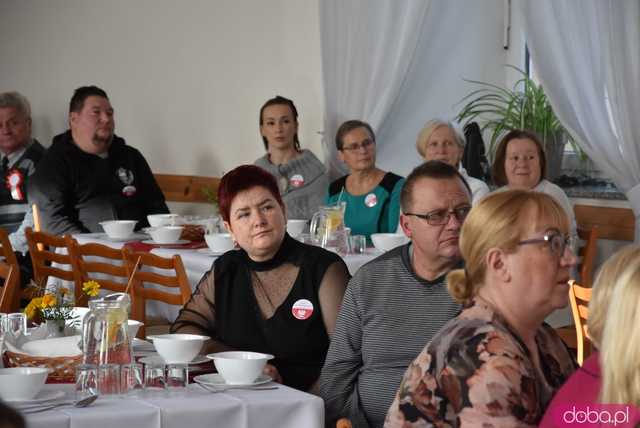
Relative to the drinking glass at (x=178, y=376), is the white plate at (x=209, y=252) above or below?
above

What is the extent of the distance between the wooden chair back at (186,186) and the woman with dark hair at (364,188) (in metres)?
1.86

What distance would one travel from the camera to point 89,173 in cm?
672

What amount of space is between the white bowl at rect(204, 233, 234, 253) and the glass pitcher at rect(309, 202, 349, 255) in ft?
1.31

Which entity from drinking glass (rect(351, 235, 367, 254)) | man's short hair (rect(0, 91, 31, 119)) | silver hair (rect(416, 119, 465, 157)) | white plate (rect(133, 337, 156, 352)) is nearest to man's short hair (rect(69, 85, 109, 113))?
man's short hair (rect(0, 91, 31, 119))

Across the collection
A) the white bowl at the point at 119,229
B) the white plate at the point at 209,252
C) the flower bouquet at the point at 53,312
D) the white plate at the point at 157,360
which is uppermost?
the white bowl at the point at 119,229

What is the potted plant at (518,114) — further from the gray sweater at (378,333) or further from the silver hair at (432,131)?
the gray sweater at (378,333)

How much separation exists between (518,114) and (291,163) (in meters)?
1.42

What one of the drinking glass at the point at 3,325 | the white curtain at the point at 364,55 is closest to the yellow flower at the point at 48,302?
the drinking glass at the point at 3,325

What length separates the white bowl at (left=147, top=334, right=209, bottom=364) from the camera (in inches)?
114

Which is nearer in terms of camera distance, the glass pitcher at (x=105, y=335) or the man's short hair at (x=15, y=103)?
the glass pitcher at (x=105, y=335)

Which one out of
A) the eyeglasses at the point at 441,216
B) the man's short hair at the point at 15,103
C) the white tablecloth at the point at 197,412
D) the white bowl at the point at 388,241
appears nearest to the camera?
the white tablecloth at the point at 197,412

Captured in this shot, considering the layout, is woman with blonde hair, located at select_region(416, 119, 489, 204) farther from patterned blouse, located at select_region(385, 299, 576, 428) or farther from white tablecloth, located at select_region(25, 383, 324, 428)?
patterned blouse, located at select_region(385, 299, 576, 428)

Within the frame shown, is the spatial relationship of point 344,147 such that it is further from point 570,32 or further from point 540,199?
point 540,199

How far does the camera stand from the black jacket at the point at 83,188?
21.5 feet
